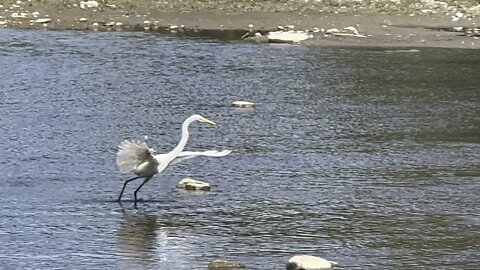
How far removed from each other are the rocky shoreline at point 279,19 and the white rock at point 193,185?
49.4 feet

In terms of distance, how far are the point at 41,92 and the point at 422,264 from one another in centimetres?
1144

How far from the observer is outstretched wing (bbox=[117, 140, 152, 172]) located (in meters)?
12.7

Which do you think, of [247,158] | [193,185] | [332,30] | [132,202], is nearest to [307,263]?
[132,202]

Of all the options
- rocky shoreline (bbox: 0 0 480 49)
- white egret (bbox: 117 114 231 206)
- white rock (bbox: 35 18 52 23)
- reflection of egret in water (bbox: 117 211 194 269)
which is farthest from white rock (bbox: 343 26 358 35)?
reflection of egret in water (bbox: 117 211 194 269)

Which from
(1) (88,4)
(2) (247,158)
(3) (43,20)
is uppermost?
(2) (247,158)

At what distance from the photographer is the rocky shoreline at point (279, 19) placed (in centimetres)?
2922

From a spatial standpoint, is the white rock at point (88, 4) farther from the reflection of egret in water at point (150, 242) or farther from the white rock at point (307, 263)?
the white rock at point (307, 263)

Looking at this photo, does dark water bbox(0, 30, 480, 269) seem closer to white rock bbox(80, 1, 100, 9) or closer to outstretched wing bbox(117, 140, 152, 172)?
outstretched wing bbox(117, 140, 152, 172)

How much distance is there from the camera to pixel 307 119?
60.7 feet

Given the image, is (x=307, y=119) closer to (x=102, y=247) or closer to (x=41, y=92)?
(x=41, y=92)

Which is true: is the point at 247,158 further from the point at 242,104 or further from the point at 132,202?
the point at 242,104

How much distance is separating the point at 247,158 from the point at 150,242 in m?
4.30

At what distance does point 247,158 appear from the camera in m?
15.3

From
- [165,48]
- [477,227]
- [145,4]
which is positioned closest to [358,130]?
[477,227]
